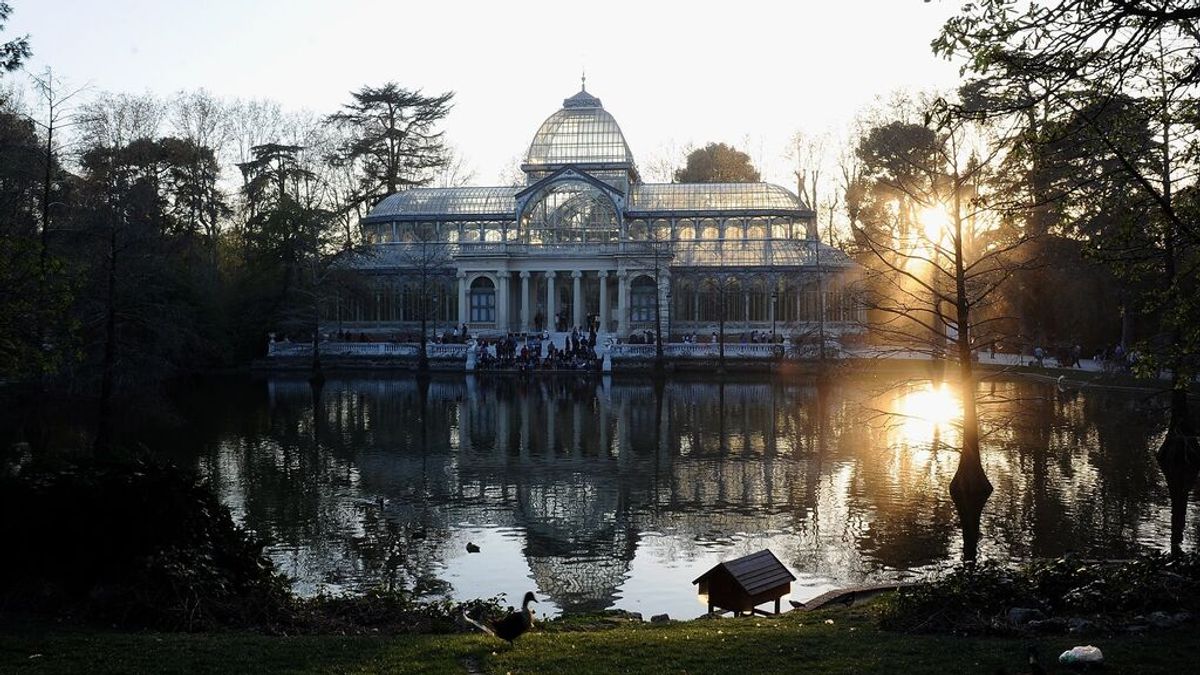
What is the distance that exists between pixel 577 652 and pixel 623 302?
52.6 meters

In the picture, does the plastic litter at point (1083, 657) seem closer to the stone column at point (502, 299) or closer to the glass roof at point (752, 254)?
the glass roof at point (752, 254)

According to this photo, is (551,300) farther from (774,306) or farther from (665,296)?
(774,306)

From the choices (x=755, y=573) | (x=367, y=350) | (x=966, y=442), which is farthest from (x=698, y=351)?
(x=755, y=573)

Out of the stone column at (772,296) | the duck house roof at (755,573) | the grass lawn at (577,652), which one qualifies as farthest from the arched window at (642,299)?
the grass lawn at (577,652)

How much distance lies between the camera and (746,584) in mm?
12578

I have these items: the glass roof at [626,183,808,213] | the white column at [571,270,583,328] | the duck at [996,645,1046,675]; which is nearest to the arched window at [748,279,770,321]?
the glass roof at [626,183,808,213]

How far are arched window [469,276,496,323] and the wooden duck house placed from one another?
5177 centimetres

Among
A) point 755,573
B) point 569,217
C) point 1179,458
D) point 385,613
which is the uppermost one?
point 569,217

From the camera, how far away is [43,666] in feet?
27.6

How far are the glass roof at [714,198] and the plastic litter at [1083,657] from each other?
2229 inches

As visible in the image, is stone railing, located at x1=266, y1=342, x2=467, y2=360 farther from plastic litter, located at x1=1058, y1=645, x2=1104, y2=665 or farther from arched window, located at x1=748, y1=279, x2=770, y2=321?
plastic litter, located at x1=1058, y1=645, x2=1104, y2=665

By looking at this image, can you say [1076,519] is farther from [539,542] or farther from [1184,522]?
[539,542]

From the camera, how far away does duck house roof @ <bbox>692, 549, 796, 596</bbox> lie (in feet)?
41.3

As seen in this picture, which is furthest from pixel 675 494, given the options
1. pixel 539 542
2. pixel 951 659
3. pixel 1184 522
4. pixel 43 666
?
pixel 43 666
